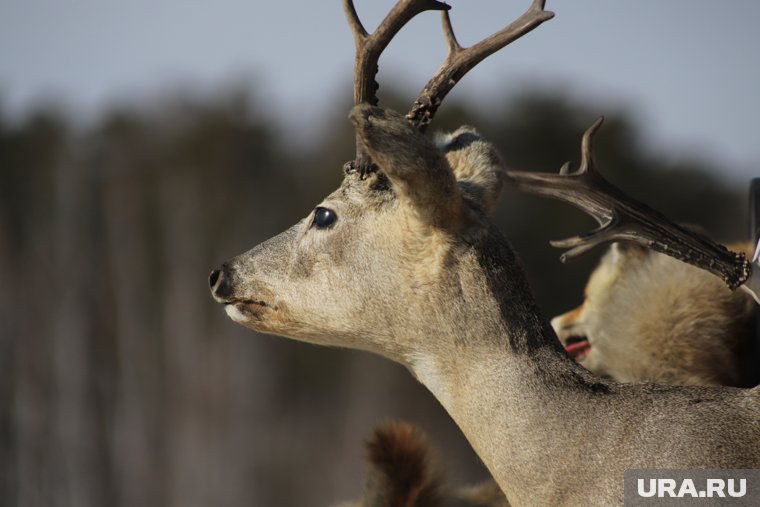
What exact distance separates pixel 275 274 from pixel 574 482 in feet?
4.78

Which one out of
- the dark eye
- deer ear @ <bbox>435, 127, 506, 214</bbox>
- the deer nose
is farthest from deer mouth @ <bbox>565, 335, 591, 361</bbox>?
the deer nose

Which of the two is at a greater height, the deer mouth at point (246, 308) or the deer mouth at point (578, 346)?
the deer mouth at point (246, 308)

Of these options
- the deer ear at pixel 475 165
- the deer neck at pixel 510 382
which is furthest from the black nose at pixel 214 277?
the deer ear at pixel 475 165

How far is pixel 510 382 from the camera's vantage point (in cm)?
355

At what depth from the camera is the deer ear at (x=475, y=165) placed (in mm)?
4160

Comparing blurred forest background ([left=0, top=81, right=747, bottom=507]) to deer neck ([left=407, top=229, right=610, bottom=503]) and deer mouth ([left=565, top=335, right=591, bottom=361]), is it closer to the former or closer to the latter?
deer mouth ([left=565, top=335, right=591, bottom=361])

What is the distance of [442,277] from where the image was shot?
3.71m

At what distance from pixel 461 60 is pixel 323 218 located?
0.82m

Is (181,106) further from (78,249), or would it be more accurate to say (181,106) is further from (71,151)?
(78,249)

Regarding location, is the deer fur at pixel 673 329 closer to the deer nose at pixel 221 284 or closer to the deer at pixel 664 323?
the deer at pixel 664 323

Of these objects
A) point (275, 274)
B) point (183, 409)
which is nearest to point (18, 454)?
point (183, 409)

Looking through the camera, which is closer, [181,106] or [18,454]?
[18,454]

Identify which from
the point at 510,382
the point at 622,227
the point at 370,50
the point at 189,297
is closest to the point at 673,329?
the point at 622,227

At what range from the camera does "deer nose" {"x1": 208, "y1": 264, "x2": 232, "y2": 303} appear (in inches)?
165
